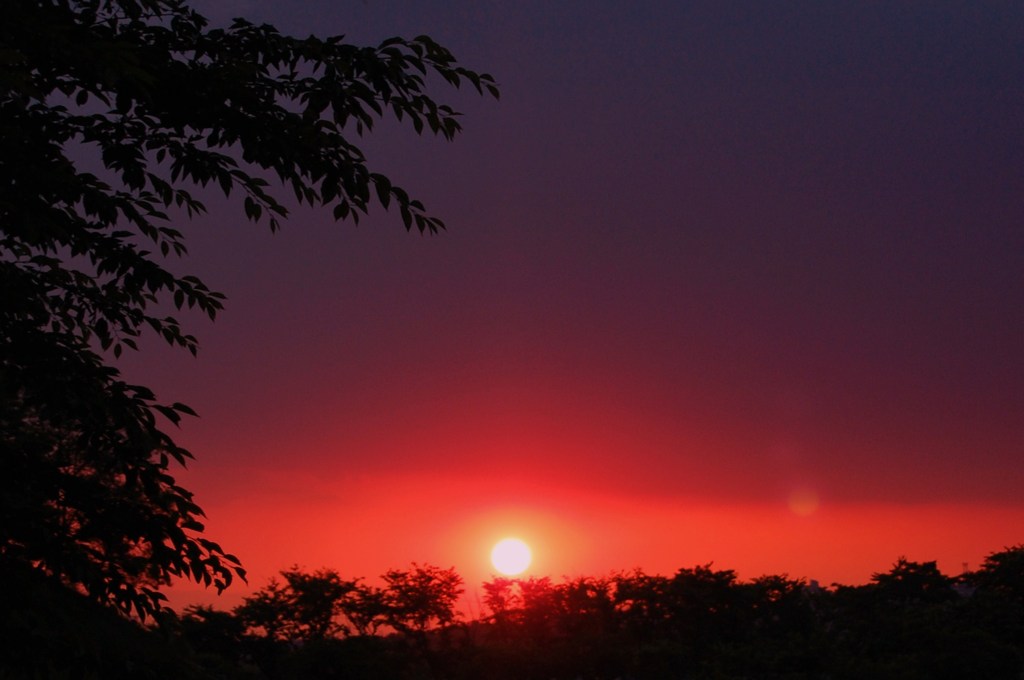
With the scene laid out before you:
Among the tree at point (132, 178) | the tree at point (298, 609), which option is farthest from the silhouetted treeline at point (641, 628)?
the tree at point (132, 178)

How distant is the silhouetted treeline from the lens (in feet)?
133

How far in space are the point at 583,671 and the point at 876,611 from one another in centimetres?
1408

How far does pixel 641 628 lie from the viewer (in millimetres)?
52750

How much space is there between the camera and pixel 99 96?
1006 cm

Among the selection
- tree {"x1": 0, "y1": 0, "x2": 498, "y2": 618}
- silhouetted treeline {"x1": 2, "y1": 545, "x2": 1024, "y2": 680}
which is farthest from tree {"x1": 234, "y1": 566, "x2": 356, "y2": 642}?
tree {"x1": 0, "y1": 0, "x2": 498, "y2": 618}

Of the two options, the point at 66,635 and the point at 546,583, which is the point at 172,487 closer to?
the point at 66,635

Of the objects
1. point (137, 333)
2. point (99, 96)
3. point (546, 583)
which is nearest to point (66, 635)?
point (137, 333)

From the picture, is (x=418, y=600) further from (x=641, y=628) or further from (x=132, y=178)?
(x=132, y=178)

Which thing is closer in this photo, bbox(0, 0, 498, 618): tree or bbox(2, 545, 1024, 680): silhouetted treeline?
bbox(0, 0, 498, 618): tree

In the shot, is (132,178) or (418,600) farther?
(418,600)

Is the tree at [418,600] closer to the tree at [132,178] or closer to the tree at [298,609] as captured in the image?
the tree at [298,609]

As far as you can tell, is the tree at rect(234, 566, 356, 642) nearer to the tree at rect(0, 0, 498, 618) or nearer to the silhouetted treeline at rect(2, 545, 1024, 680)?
the silhouetted treeline at rect(2, 545, 1024, 680)

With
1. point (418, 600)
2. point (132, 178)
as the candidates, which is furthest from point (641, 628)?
point (132, 178)

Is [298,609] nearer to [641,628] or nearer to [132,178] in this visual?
[641,628]
